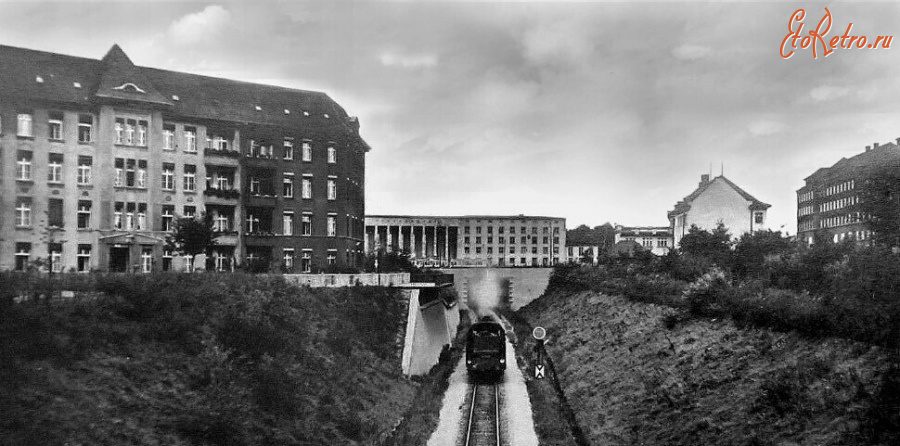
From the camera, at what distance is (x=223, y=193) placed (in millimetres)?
45562

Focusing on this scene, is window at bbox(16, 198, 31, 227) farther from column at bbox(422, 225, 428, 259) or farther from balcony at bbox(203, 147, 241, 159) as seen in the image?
column at bbox(422, 225, 428, 259)

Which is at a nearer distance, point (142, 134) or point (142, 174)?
point (142, 174)

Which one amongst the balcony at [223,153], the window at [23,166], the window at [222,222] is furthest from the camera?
the window at [222,222]

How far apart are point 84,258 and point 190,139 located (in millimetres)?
11456

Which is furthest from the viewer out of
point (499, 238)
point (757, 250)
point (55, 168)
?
point (499, 238)

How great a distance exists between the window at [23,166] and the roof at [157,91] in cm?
288

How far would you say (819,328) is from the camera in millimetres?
19641

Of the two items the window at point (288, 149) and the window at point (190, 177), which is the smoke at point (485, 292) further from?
the window at point (190, 177)

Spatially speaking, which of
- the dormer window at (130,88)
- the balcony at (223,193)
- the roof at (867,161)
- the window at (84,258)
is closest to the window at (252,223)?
the balcony at (223,193)

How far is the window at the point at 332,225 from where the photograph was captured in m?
50.2

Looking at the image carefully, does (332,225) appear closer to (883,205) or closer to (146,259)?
(146,259)

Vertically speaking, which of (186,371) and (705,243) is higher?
(705,243)

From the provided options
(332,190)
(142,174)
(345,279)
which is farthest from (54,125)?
(332,190)

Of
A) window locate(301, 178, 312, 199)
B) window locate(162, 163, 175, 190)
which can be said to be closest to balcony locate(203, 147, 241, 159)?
window locate(162, 163, 175, 190)
